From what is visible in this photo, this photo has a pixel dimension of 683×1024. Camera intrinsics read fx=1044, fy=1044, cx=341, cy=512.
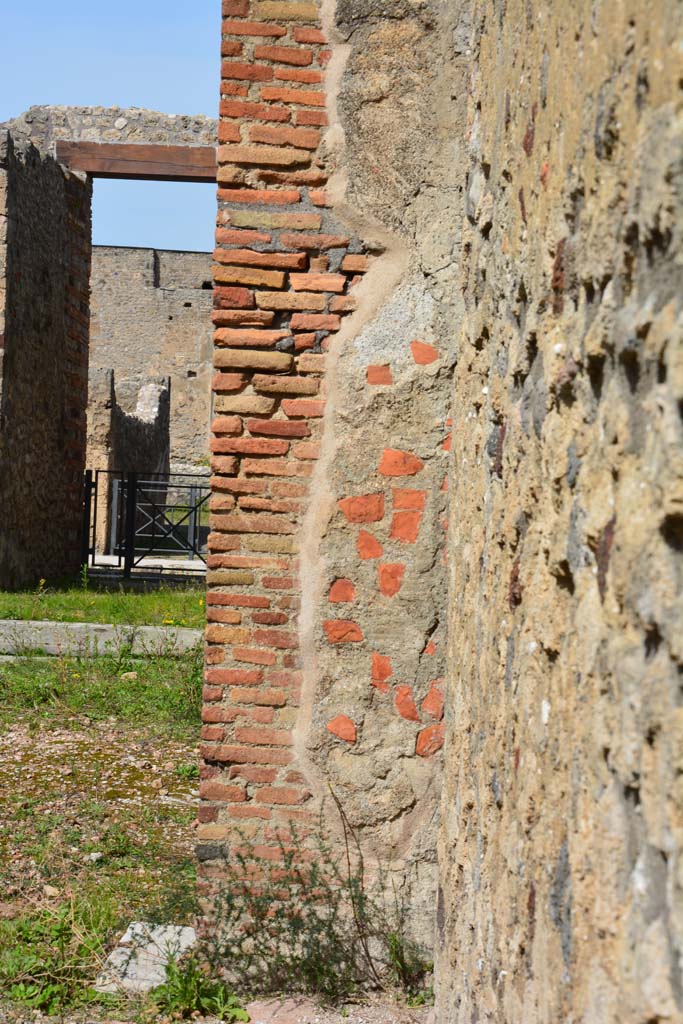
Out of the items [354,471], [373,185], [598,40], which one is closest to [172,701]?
[354,471]

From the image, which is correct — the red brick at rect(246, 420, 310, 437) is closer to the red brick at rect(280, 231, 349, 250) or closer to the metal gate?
the red brick at rect(280, 231, 349, 250)

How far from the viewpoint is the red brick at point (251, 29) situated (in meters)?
3.27

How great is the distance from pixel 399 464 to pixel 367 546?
28 centimetres

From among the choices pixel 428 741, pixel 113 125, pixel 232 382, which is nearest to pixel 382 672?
pixel 428 741

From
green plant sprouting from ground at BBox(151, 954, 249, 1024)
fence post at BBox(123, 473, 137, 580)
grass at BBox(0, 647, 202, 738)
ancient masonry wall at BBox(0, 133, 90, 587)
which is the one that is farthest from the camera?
fence post at BBox(123, 473, 137, 580)

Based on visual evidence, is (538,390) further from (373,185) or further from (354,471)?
(373,185)

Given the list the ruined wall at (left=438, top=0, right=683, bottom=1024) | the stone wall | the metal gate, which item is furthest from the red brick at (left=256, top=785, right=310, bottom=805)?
the stone wall

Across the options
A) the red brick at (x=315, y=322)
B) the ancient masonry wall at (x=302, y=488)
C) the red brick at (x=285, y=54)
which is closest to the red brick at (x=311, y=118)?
the ancient masonry wall at (x=302, y=488)

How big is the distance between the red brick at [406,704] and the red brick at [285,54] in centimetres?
200

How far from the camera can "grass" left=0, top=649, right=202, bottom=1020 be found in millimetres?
3234

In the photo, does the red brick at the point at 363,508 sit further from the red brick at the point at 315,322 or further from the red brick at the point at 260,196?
the red brick at the point at 260,196

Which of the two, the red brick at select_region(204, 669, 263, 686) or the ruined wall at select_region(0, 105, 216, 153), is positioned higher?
the ruined wall at select_region(0, 105, 216, 153)

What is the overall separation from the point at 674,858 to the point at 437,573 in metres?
2.39

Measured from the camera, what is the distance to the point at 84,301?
34.9 ft
